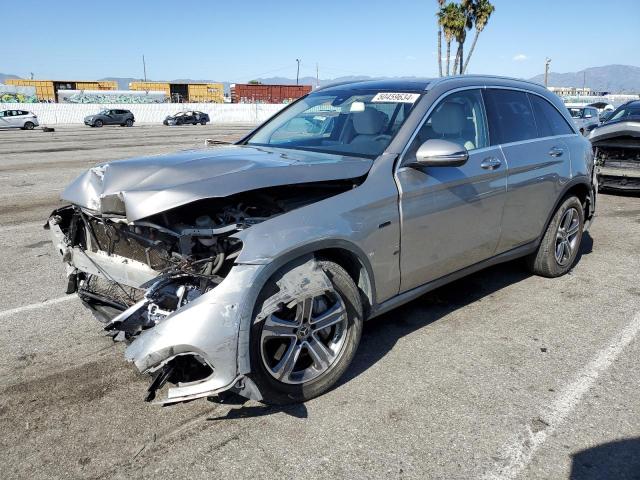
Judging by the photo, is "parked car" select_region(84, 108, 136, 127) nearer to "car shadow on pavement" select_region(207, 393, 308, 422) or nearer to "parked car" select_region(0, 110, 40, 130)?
"parked car" select_region(0, 110, 40, 130)

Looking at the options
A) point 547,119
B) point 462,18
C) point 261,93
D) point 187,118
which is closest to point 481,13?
point 462,18

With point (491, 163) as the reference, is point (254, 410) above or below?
below

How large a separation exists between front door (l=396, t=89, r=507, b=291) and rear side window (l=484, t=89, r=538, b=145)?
12 cm

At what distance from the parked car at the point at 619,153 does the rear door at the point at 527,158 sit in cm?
552

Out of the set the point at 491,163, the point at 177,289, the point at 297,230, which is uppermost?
the point at 491,163

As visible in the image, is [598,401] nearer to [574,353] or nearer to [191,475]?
[574,353]

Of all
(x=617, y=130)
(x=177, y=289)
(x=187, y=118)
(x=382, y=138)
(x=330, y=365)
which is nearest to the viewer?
(x=177, y=289)

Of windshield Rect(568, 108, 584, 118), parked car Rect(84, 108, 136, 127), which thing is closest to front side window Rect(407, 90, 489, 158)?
windshield Rect(568, 108, 584, 118)

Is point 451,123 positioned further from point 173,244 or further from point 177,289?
point 177,289

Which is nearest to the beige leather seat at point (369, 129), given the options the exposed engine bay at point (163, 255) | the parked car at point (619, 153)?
the exposed engine bay at point (163, 255)

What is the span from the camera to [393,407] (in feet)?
10.1

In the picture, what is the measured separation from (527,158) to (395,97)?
1.37 meters

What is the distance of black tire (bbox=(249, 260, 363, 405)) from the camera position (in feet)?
9.11

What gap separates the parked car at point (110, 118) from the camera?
40469 mm
